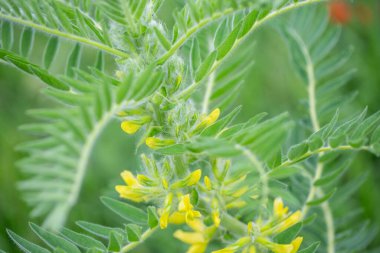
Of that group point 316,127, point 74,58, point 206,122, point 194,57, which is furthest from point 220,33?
point 316,127

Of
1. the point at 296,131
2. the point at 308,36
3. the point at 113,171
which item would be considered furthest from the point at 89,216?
the point at 308,36

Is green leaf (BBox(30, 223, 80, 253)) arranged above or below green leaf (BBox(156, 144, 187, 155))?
below

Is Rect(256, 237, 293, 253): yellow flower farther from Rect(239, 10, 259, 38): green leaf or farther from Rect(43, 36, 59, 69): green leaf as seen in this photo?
Rect(43, 36, 59, 69): green leaf

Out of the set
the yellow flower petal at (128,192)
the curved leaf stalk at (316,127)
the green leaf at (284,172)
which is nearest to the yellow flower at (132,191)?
the yellow flower petal at (128,192)

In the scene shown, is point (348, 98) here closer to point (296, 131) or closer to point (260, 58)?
point (296, 131)

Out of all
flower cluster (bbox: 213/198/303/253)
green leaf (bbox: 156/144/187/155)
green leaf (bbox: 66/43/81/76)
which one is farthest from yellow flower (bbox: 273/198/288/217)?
green leaf (bbox: 66/43/81/76)

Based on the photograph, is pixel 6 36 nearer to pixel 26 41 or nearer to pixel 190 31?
pixel 26 41
